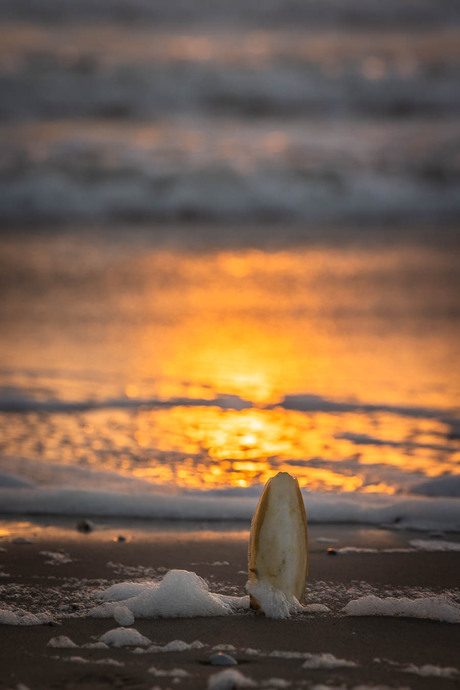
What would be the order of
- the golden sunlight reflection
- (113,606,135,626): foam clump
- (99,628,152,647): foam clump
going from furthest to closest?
the golden sunlight reflection
(113,606,135,626): foam clump
(99,628,152,647): foam clump

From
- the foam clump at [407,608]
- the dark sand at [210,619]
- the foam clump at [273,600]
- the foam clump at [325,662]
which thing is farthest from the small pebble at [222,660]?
the foam clump at [407,608]

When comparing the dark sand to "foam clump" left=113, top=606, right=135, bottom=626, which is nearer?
the dark sand

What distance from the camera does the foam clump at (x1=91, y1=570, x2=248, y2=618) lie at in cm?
223

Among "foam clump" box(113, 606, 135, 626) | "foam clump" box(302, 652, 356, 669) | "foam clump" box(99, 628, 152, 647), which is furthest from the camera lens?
"foam clump" box(113, 606, 135, 626)

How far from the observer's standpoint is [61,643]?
6.73 ft

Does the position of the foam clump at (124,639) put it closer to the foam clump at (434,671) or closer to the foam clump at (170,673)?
the foam clump at (170,673)

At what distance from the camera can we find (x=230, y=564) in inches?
106

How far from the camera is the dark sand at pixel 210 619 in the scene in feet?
6.19

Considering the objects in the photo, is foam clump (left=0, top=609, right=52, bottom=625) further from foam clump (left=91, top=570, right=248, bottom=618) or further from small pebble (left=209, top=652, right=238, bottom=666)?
small pebble (left=209, top=652, right=238, bottom=666)

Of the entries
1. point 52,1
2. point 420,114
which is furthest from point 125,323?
point 52,1

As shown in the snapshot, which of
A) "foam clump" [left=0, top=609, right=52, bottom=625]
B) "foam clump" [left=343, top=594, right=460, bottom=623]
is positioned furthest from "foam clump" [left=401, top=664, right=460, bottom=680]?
"foam clump" [left=0, top=609, right=52, bottom=625]

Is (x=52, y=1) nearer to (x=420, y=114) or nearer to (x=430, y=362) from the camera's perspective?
(x=420, y=114)

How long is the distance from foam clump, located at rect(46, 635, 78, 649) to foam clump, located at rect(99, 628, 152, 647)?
0.07m

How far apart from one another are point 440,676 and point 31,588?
1149 millimetres
